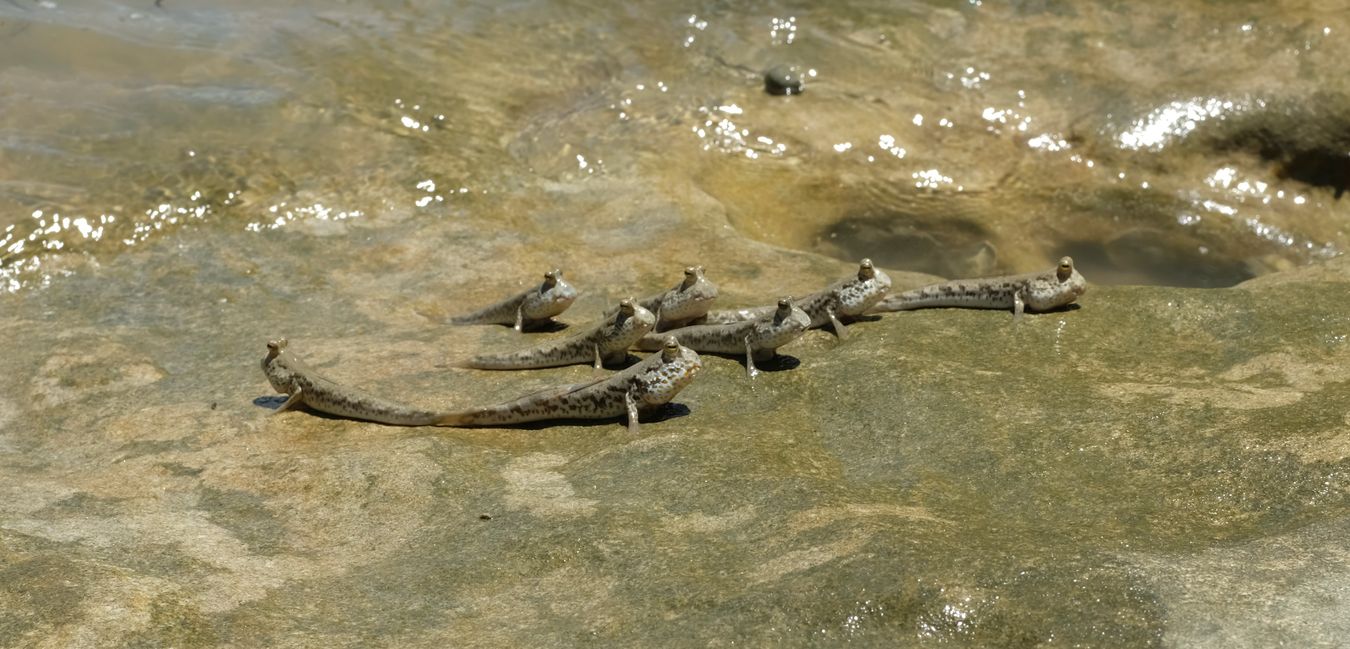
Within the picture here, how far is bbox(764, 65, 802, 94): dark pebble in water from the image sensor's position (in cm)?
1295

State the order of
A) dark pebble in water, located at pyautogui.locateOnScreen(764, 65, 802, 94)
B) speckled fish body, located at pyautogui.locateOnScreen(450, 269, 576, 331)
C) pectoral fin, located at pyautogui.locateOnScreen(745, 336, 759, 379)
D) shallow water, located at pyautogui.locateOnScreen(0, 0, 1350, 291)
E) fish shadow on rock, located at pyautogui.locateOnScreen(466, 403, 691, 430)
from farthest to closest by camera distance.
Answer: dark pebble in water, located at pyautogui.locateOnScreen(764, 65, 802, 94) < shallow water, located at pyautogui.locateOnScreen(0, 0, 1350, 291) < speckled fish body, located at pyautogui.locateOnScreen(450, 269, 576, 331) < pectoral fin, located at pyautogui.locateOnScreen(745, 336, 759, 379) < fish shadow on rock, located at pyautogui.locateOnScreen(466, 403, 691, 430)

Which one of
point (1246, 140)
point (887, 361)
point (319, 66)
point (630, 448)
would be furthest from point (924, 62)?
point (630, 448)

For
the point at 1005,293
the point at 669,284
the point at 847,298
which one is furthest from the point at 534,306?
the point at 1005,293

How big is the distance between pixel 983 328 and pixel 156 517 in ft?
15.2

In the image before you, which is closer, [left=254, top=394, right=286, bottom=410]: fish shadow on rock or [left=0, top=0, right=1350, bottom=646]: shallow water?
[left=0, top=0, right=1350, bottom=646]: shallow water

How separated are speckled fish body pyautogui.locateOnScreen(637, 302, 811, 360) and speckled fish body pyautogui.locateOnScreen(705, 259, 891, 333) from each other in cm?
25

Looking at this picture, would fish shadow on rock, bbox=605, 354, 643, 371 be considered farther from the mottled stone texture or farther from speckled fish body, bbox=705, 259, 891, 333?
speckled fish body, bbox=705, 259, 891, 333

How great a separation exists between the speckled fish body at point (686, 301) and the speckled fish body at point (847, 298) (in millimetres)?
233

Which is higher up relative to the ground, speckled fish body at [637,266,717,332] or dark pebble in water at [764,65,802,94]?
dark pebble in water at [764,65,802,94]

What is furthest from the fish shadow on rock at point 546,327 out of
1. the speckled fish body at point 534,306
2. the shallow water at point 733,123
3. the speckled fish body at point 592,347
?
the shallow water at point 733,123

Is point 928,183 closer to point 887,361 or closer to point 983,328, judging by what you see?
point 983,328

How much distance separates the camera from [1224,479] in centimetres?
578

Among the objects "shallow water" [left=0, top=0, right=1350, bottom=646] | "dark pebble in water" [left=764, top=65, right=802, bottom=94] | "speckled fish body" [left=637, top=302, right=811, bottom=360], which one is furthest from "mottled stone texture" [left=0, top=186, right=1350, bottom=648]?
"dark pebble in water" [left=764, top=65, right=802, bottom=94]

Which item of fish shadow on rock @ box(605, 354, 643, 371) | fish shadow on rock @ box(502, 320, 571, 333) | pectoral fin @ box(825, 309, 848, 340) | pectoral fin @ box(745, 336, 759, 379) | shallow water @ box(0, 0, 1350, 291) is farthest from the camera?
shallow water @ box(0, 0, 1350, 291)
